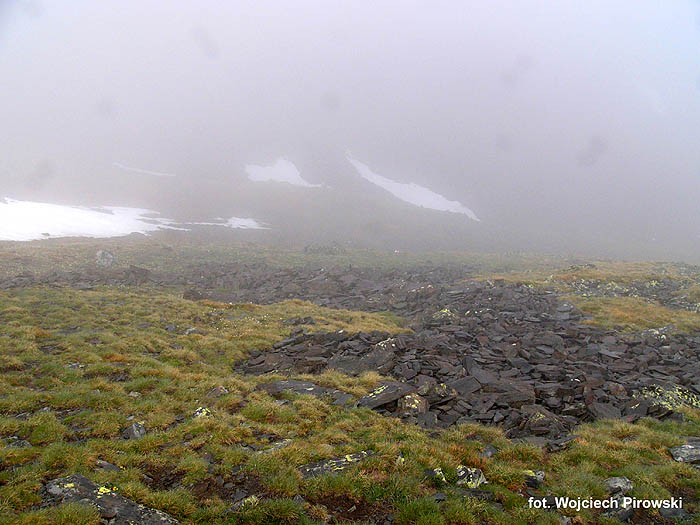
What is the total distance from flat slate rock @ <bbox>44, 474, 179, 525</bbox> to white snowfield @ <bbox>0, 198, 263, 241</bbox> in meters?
81.5

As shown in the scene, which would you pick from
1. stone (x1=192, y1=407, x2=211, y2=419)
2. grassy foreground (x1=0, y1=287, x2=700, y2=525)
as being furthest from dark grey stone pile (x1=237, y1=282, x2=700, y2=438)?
stone (x1=192, y1=407, x2=211, y2=419)

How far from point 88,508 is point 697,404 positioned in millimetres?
20980

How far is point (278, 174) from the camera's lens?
560 feet

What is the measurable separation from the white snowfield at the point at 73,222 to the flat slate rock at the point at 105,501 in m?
81.5

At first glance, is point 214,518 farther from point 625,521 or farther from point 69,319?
point 69,319

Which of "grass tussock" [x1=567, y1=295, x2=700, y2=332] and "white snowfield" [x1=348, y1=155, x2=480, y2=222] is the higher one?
"white snowfield" [x1=348, y1=155, x2=480, y2=222]

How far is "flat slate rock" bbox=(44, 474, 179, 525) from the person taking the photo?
742cm

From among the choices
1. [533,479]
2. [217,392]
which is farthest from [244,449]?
[533,479]

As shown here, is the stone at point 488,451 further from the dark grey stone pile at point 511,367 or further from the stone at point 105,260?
the stone at point 105,260

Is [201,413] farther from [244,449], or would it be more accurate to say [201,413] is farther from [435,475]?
[435,475]

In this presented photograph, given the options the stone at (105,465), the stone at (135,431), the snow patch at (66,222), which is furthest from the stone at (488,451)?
the snow patch at (66,222)

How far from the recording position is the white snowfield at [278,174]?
163625mm

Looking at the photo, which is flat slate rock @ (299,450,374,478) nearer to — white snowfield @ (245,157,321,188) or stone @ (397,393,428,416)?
stone @ (397,393,428,416)

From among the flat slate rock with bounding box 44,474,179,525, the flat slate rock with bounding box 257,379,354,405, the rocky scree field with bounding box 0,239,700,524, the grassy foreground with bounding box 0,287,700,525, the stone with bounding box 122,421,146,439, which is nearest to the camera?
the flat slate rock with bounding box 44,474,179,525
